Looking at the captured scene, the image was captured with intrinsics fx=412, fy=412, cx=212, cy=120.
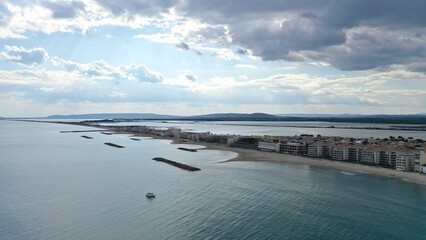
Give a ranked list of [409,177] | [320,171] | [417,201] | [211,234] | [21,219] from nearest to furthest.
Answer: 1. [211,234]
2. [21,219]
3. [417,201]
4. [409,177]
5. [320,171]

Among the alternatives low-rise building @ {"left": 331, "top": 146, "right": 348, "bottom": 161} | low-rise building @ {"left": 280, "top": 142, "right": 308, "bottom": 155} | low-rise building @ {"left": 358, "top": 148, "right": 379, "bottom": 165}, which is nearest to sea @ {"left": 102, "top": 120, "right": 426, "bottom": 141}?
low-rise building @ {"left": 280, "top": 142, "right": 308, "bottom": 155}

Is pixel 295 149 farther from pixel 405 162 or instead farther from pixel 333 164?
pixel 405 162

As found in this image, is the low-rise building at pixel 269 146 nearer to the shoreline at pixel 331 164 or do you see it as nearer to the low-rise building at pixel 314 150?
the shoreline at pixel 331 164

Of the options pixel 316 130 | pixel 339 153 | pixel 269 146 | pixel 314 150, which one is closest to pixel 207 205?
pixel 339 153

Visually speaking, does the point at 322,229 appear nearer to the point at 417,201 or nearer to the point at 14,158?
the point at 417,201

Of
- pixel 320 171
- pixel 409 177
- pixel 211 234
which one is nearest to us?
pixel 211 234

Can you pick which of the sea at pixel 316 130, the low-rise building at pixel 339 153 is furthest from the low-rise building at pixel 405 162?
the sea at pixel 316 130

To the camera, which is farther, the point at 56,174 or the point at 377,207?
the point at 56,174

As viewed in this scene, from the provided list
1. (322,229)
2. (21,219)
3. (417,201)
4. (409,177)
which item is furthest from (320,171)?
(21,219)
